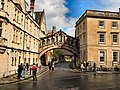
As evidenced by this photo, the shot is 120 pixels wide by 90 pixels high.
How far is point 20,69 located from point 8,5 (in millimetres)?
8046

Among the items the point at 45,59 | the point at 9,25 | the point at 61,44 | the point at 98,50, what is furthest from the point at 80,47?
the point at 9,25

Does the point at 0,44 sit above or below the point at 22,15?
below

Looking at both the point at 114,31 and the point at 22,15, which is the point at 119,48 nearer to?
the point at 114,31

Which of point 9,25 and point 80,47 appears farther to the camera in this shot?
point 80,47

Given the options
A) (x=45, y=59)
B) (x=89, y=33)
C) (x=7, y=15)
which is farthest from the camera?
(x=45, y=59)

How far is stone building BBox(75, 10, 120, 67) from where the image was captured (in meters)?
38.5

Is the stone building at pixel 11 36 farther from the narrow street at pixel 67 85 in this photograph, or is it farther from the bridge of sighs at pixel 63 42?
the bridge of sighs at pixel 63 42

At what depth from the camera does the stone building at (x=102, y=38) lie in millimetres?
38500

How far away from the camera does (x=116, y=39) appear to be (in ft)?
130

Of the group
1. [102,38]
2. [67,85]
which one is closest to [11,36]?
[67,85]

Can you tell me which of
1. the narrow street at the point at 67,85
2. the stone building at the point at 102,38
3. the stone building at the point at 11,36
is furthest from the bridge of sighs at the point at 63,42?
the narrow street at the point at 67,85

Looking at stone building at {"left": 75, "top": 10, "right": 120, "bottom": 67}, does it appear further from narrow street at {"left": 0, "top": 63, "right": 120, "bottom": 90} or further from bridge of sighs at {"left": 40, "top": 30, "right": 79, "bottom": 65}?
narrow street at {"left": 0, "top": 63, "right": 120, "bottom": 90}

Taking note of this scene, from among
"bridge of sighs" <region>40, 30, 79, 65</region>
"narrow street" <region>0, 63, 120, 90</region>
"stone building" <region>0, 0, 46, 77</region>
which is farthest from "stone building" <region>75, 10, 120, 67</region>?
"narrow street" <region>0, 63, 120, 90</region>

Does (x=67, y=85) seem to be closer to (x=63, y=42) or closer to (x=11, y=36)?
(x=11, y=36)
